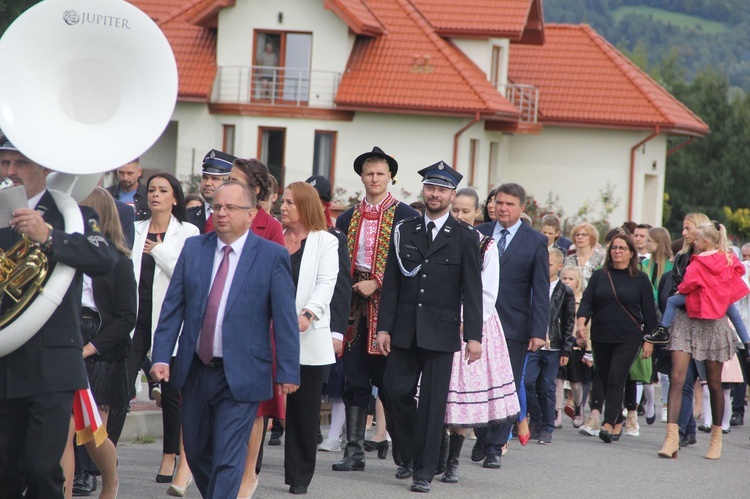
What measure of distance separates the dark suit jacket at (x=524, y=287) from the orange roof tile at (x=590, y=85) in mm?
Result: 29267

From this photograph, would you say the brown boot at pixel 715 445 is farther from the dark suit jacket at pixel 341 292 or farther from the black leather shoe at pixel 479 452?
the dark suit jacket at pixel 341 292

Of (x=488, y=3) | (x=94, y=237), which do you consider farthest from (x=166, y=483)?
(x=488, y=3)

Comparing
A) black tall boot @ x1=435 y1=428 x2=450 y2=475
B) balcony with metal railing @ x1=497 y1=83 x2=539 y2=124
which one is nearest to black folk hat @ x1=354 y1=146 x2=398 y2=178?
black tall boot @ x1=435 y1=428 x2=450 y2=475

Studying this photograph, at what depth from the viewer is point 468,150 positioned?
1398 inches

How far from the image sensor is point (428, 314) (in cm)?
865

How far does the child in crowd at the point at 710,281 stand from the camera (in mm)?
11312

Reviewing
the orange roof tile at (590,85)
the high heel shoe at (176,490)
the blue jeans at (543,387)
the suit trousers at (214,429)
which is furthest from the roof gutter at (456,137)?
the suit trousers at (214,429)

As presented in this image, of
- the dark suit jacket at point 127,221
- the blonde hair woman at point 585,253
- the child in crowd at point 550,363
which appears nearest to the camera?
the dark suit jacket at point 127,221

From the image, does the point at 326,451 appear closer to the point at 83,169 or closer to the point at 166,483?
the point at 166,483

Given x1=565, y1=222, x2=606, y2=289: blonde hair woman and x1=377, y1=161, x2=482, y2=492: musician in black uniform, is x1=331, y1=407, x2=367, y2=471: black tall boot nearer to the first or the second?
x1=377, y1=161, x2=482, y2=492: musician in black uniform

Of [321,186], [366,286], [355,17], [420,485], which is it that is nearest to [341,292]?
[366,286]

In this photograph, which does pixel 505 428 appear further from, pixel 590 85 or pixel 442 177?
pixel 590 85

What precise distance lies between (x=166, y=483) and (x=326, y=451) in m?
2.29

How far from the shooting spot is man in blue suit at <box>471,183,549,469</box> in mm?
9992
